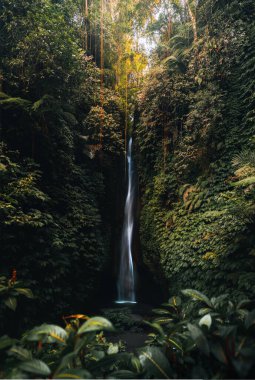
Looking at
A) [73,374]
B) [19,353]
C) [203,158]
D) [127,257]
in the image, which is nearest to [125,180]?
[127,257]

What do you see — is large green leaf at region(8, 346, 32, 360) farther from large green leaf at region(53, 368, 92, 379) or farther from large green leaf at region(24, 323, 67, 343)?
large green leaf at region(53, 368, 92, 379)

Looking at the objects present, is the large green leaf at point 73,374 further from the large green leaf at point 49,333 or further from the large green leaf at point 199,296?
the large green leaf at point 199,296

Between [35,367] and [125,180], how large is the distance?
34.4ft

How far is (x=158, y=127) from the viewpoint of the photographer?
33.1ft

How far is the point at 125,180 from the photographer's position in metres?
12.0

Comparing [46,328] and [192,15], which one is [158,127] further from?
[46,328]

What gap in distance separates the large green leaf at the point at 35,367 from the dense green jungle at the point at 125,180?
0.87 m

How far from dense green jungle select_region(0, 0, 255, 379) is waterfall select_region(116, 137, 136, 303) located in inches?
2.0

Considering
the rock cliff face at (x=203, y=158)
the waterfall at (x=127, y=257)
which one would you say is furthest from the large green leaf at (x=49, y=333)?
the waterfall at (x=127, y=257)

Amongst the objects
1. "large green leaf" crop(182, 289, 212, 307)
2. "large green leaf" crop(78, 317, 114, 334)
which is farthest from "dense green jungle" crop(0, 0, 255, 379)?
"large green leaf" crop(78, 317, 114, 334)

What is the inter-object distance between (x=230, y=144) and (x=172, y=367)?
668 cm

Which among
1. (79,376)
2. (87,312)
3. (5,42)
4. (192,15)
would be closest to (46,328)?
(79,376)

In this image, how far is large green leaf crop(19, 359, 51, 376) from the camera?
1.63 m

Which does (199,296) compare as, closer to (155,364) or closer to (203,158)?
(155,364)
